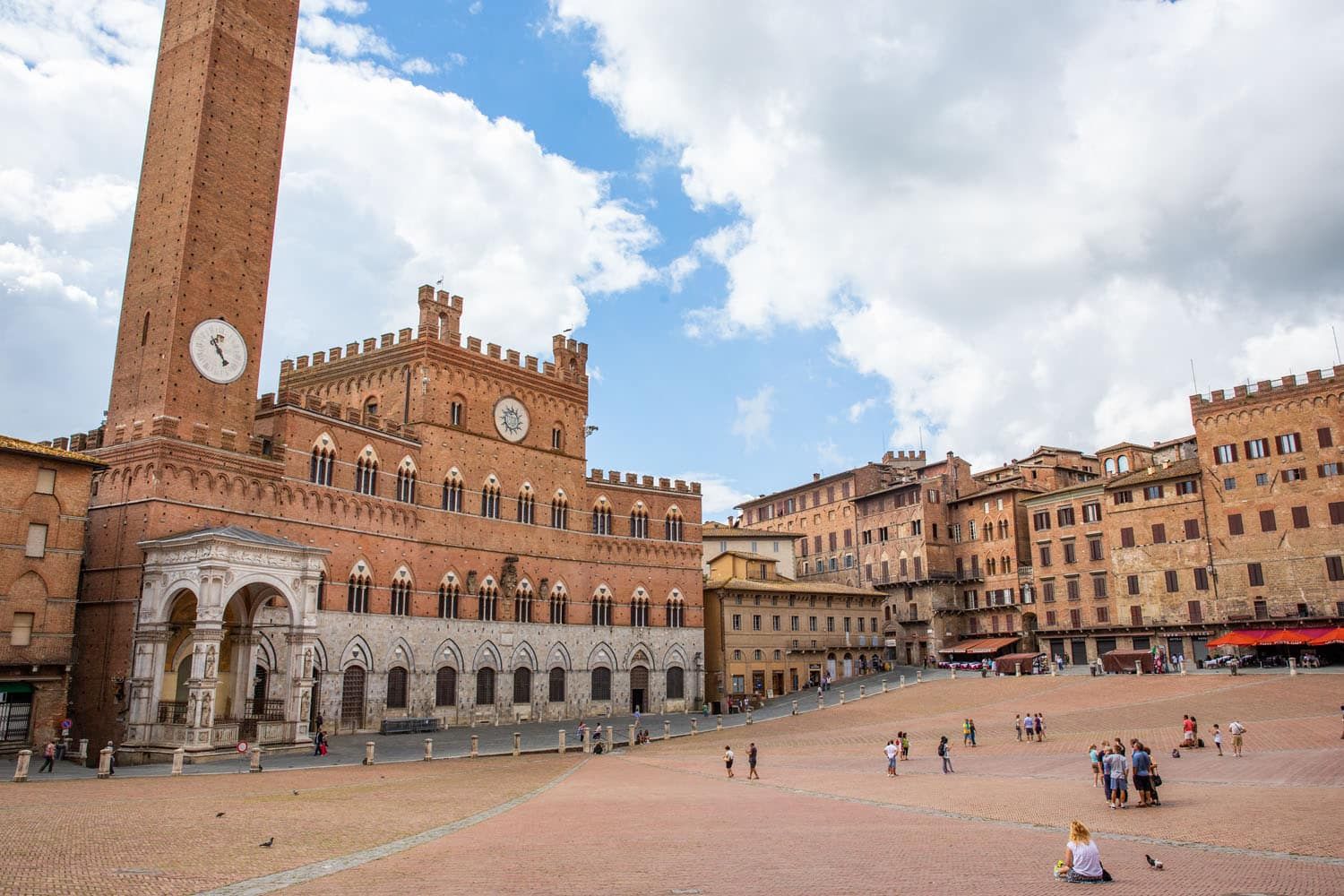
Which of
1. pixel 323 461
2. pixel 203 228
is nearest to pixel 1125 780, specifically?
pixel 323 461

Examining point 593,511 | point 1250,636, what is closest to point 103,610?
point 593,511

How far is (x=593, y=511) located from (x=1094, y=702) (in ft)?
90.1

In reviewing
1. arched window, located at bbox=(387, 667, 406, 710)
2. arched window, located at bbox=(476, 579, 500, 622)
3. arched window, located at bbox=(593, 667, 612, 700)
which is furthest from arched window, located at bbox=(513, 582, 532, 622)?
arched window, located at bbox=(387, 667, 406, 710)

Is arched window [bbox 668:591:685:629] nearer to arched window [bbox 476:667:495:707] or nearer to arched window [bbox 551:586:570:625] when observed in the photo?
arched window [bbox 551:586:570:625]

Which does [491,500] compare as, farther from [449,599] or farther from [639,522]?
[639,522]

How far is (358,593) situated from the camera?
137 feet

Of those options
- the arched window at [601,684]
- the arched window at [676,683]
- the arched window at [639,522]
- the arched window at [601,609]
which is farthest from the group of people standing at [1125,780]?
the arched window at [639,522]

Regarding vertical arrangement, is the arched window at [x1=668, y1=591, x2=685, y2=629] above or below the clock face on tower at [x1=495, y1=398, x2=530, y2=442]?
below

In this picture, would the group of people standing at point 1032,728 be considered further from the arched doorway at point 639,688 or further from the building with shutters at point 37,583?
the building with shutters at point 37,583

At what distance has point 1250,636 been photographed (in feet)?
165

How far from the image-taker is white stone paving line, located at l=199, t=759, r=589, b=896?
13.0 metres

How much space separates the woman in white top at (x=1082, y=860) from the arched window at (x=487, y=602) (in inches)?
1451

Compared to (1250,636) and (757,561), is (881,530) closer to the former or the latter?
(757,561)

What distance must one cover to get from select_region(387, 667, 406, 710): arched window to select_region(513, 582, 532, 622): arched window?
7.38 metres
